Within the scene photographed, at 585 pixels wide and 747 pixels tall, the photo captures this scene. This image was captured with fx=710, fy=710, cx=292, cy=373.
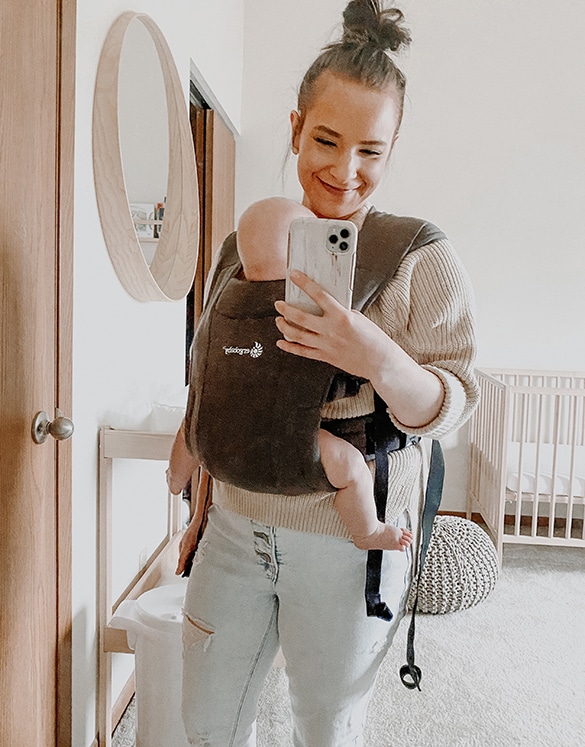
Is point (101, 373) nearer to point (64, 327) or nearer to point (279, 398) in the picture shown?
point (64, 327)

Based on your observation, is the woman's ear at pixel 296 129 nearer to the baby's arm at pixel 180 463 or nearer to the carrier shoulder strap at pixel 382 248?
the carrier shoulder strap at pixel 382 248

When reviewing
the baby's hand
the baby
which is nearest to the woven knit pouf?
the baby's hand

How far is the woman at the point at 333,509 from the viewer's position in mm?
887

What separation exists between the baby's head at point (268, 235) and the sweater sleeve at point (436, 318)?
0.45ft

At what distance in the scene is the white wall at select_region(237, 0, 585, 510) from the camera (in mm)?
3525

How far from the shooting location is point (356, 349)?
0.82 meters

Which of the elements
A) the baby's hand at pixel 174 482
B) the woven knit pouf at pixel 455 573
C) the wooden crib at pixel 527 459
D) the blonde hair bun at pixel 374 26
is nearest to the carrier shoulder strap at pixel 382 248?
the blonde hair bun at pixel 374 26

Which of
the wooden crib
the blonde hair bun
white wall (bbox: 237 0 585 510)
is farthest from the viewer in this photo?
white wall (bbox: 237 0 585 510)

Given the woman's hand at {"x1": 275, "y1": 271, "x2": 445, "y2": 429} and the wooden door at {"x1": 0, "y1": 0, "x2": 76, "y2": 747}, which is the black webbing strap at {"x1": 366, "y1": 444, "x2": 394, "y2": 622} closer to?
the woman's hand at {"x1": 275, "y1": 271, "x2": 445, "y2": 429}

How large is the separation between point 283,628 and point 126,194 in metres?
1.01

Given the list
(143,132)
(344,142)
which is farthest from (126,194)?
(344,142)

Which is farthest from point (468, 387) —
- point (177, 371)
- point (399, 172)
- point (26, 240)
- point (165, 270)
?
point (399, 172)

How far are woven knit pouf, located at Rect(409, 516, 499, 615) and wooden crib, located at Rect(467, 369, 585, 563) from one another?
1.19 feet

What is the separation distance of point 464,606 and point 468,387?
1.88 m
